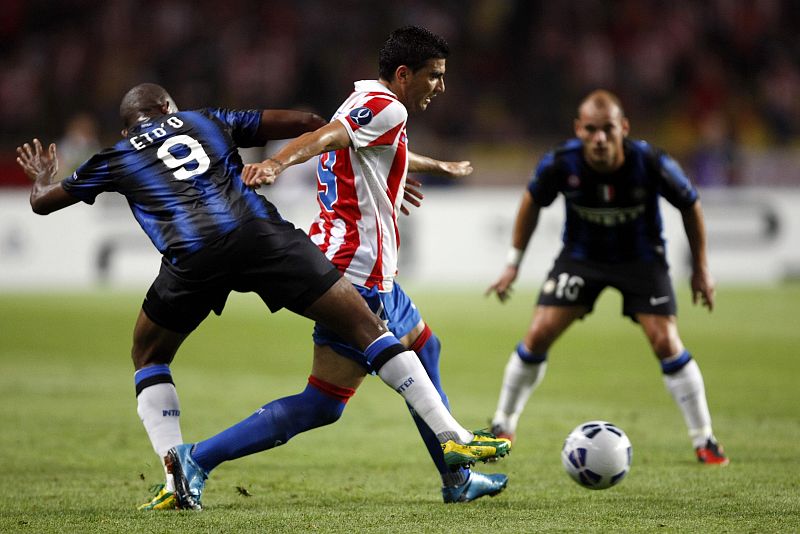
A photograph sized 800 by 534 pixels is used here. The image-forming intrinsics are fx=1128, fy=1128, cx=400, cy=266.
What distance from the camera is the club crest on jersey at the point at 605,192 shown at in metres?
6.56

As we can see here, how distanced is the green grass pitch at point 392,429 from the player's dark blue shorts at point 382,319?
0.69m

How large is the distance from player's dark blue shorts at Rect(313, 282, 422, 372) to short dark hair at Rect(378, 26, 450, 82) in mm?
956

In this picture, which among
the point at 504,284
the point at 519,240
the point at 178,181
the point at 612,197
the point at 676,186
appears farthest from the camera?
the point at 519,240

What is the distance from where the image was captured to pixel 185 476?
4.91 m

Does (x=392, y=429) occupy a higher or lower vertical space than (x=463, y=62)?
lower

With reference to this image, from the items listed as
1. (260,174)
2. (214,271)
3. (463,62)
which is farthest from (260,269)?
(463,62)

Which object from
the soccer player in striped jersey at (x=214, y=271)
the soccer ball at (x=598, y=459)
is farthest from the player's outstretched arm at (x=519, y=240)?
the soccer player in striped jersey at (x=214, y=271)

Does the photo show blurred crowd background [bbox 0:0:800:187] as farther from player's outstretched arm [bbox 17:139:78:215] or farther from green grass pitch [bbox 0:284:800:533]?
player's outstretched arm [bbox 17:139:78:215]

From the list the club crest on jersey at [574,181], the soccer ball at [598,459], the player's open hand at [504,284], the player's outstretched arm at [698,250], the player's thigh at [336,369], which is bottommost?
the soccer ball at [598,459]

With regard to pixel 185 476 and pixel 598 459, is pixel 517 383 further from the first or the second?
pixel 185 476

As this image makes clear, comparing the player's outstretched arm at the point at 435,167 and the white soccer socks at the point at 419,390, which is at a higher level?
the player's outstretched arm at the point at 435,167

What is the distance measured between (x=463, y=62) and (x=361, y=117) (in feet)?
56.4

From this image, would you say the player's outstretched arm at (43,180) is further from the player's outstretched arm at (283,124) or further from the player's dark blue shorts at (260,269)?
the player's outstretched arm at (283,124)

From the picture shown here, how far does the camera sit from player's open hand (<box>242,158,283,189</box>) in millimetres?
4301
